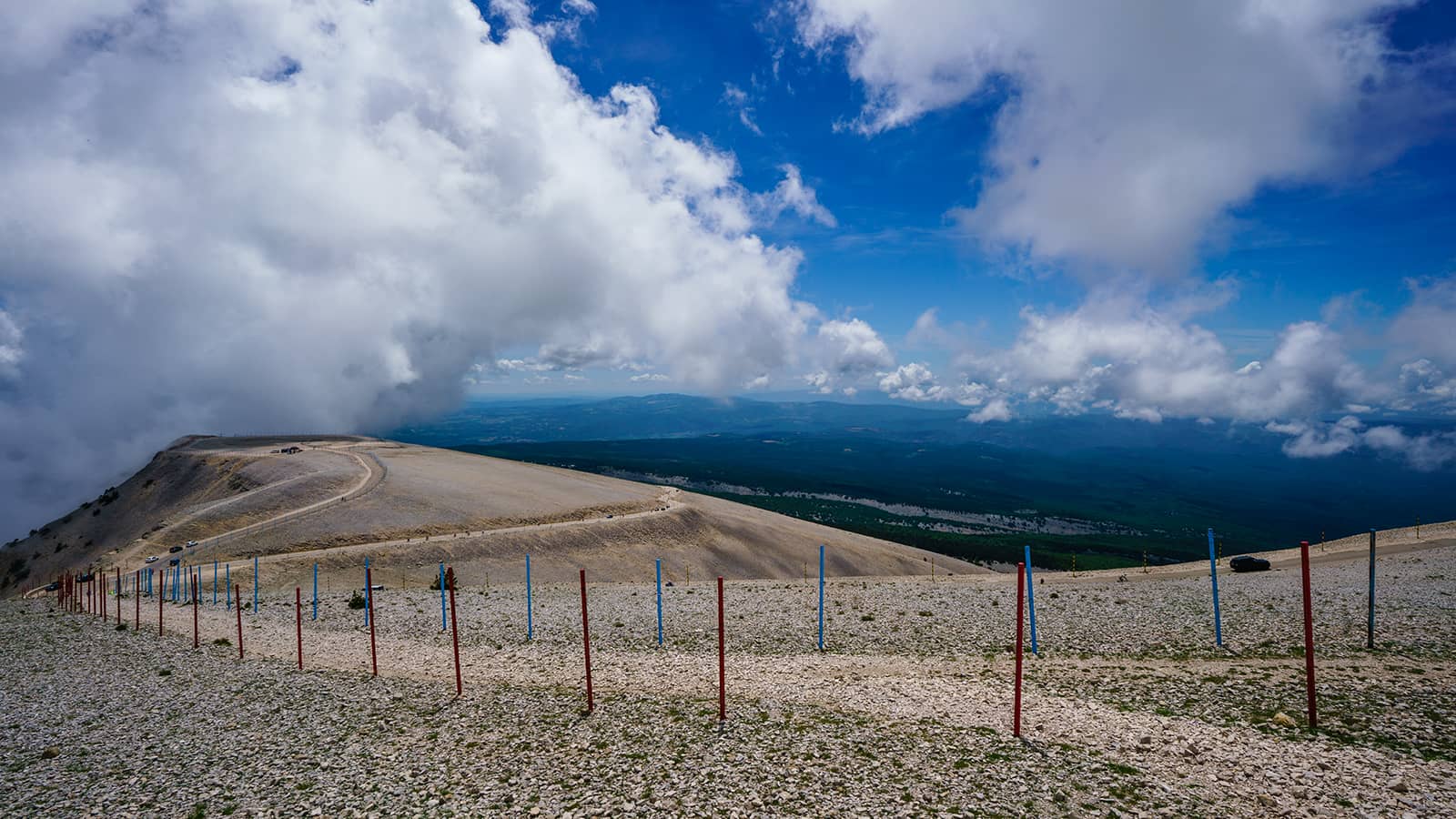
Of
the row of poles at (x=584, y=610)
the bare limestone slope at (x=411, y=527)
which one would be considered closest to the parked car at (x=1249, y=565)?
the row of poles at (x=584, y=610)

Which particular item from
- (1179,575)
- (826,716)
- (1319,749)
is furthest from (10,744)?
(1179,575)

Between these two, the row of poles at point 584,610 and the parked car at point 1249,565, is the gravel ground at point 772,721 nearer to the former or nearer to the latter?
the row of poles at point 584,610

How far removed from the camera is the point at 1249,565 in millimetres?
44188

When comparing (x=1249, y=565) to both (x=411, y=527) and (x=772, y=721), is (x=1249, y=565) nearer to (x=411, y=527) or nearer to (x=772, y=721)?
(x=772, y=721)

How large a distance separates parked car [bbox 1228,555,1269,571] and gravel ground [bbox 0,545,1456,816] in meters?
17.8

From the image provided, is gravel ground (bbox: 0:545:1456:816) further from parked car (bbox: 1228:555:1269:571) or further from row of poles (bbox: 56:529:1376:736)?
parked car (bbox: 1228:555:1269:571)

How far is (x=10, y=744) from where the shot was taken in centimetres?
1639

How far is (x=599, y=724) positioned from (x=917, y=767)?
7920mm

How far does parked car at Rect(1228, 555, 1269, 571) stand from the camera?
144 ft

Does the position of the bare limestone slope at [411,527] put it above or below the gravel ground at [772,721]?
below

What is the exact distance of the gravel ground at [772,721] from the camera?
11781 millimetres

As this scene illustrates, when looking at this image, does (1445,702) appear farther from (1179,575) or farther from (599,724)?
(1179,575)

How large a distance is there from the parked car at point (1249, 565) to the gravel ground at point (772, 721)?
17.8 metres

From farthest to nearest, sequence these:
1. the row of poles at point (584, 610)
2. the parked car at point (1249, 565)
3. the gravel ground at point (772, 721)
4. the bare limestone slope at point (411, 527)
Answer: the bare limestone slope at point (411, 527), the parked car at point (1249, 565), the row of poles at point (584, 610), the gravel ground at point (772, 721)
